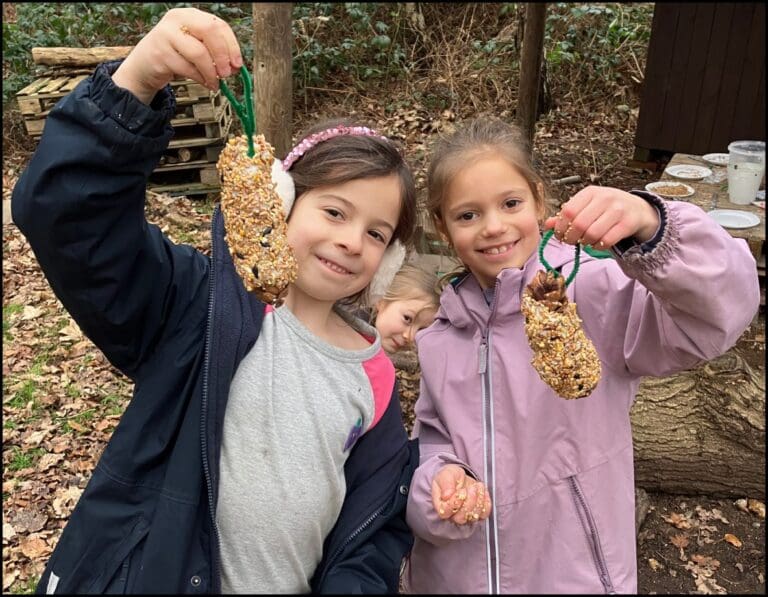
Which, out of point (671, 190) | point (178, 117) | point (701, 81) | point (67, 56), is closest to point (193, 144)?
point (178, 117)

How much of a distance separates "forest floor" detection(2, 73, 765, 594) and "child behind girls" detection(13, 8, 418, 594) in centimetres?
122

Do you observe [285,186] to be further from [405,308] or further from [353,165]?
[405,308]

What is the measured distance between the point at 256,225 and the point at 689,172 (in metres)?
4.42

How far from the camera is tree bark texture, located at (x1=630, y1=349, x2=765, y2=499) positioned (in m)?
3.29

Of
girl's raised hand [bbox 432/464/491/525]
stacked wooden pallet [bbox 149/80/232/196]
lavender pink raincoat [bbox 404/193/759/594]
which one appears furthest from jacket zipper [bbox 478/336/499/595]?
stacked wooden pallet [bbox 149/80/232/196]

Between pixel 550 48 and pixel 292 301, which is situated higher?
pixel 292 301

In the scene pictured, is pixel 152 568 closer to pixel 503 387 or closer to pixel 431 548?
pixel 431 548

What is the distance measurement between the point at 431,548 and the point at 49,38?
342 inches

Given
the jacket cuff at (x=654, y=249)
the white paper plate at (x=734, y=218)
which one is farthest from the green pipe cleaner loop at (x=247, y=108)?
the white paper plate at (x=734, y=218)

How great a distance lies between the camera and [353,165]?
5.53 ft

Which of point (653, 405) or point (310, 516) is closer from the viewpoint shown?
point (310, 516)

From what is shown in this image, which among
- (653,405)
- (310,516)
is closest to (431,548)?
(310,516)

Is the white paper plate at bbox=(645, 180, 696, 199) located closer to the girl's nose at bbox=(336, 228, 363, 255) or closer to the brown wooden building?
the brown wooden building

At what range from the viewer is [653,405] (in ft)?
11.1
